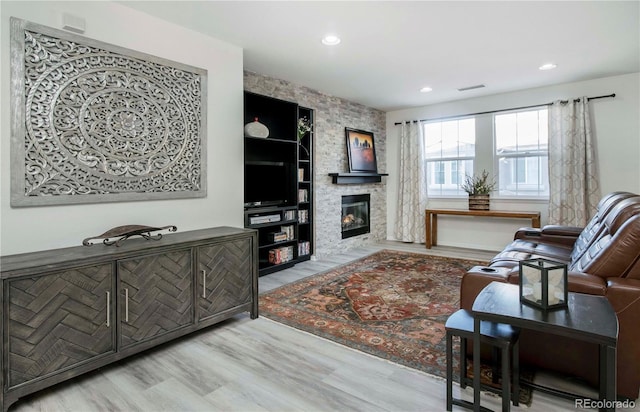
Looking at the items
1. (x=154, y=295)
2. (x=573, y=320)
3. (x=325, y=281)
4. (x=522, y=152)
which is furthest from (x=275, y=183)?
(x=522, y=152)

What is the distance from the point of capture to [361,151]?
6.14m

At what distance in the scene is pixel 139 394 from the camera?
192 cm

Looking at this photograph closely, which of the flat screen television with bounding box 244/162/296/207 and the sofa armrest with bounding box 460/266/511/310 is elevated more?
the flat screen television with bounding box 244/162/296/207

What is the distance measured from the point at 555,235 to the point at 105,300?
4028 millimetres

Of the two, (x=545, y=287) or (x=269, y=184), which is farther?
(x=269, y=184)

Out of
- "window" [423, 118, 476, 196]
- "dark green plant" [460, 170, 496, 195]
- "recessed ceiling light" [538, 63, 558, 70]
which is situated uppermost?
"recessed ceiling light" [538, 63, 558, 70]

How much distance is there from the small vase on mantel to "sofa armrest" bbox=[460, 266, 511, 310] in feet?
12.4

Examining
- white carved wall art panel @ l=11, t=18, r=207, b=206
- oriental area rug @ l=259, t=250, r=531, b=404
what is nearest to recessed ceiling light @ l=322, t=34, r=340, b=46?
white carved wall art panel @ l=11, t=18, r=207, b=206

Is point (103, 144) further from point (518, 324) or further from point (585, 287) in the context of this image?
point (585, 287)

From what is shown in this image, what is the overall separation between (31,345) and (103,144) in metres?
1.37

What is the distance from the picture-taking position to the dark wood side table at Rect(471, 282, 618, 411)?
52.0 inches

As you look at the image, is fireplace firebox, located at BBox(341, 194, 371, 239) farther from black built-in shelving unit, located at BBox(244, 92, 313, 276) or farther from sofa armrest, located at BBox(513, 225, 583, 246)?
sofa armrest, located at BBox(513, 225, 583, 246)

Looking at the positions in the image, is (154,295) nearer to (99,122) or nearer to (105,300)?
(105,300)

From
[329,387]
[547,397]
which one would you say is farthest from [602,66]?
[329,387]
